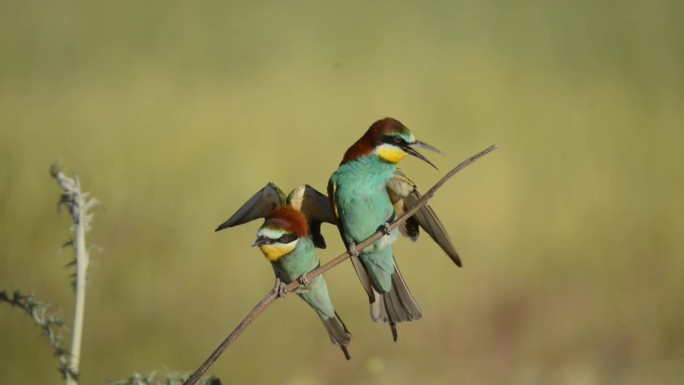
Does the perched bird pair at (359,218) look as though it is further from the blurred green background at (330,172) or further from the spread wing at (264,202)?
the blurred green background at (330,172)

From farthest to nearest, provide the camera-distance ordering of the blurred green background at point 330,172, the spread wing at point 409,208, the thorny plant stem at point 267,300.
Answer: the blurred green background at point 330,172, the spread wing at point 409,208, the thorny plant stem at point 267,300

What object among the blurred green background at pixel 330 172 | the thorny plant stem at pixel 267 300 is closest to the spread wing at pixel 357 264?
the thorny plant stem at pixel 267 300

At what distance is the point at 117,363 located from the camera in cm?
157

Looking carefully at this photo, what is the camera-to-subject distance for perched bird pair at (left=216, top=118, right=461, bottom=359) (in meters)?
0.95

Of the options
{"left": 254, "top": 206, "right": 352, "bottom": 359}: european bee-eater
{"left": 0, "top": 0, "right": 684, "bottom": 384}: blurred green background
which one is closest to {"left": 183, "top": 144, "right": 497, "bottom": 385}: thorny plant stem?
{"left": 254, "top": 206, "right": 352, "bottom": 359}: european bee-eater

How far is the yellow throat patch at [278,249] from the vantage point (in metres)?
0.97

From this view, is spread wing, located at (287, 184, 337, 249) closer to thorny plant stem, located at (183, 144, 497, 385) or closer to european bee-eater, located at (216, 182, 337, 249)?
european bee-eater, located at (216, 182, 337, 249)

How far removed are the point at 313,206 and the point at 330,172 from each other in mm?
599

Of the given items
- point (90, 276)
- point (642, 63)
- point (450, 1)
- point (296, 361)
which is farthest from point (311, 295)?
point (642, 63)

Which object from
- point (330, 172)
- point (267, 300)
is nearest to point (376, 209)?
point (267, 300)

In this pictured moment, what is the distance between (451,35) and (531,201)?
0.34 meters

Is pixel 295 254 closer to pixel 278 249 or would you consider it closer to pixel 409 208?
pixel 278 249

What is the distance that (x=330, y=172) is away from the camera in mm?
1602

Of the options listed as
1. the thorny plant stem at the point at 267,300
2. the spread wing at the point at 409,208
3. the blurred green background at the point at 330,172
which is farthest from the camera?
the blurred green background at the point at 330,172
